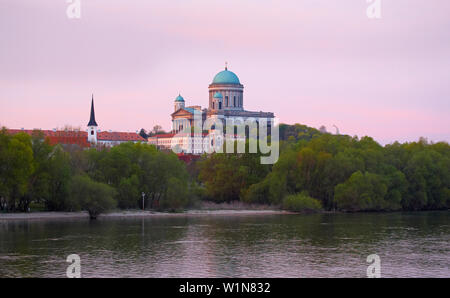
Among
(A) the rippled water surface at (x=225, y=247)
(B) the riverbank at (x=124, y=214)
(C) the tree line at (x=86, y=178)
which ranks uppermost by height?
(C) the tree line at (x=86, y=178)

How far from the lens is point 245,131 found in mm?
172500

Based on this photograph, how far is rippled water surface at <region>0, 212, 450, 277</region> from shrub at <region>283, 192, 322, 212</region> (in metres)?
9.56

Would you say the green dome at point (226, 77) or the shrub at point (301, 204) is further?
the green dome at point (226, 77)

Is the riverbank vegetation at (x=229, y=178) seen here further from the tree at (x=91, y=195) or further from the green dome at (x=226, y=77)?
the green dome at (x=226, y=77)

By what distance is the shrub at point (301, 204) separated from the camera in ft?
227

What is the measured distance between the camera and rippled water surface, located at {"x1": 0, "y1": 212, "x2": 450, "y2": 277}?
1289 inches

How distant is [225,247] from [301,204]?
95.4 feet

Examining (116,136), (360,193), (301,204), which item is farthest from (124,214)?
(116,136)

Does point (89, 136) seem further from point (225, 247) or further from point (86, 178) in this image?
point (225, 247)

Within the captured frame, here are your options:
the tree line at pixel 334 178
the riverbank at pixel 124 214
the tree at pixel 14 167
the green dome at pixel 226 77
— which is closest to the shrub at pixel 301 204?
the tree line at pixel 334 178

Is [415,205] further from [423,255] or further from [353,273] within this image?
[353,273]

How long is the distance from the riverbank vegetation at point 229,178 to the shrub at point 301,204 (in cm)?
10

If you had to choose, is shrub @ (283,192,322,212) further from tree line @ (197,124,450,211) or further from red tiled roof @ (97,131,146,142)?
red tiled roof @ (97,131,146,142)
